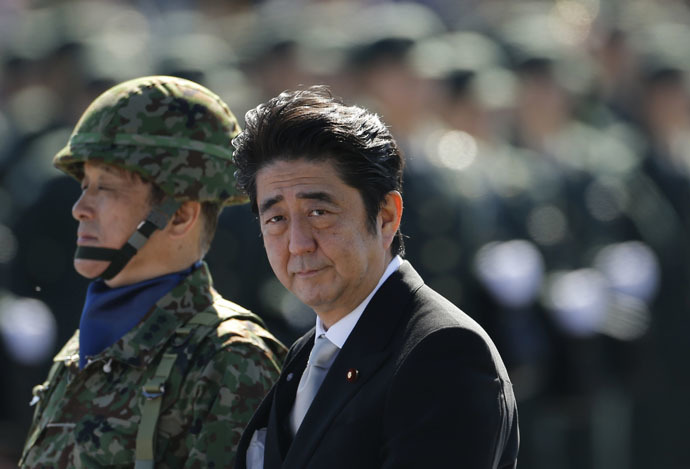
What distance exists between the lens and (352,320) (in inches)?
105

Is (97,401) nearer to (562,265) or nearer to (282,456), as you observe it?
(282,456)

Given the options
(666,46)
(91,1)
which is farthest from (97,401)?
(666,46)

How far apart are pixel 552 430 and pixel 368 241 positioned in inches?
210

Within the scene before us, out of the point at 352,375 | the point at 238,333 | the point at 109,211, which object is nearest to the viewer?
the point at 352,375

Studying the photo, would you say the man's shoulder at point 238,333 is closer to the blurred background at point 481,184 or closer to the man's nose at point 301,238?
the man's nose at point 301,238

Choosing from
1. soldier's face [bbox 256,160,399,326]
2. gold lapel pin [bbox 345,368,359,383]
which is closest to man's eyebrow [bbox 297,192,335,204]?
soldier's face [bbox 256,160,399,326]

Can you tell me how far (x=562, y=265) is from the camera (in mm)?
8156

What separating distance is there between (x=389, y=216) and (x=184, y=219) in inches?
32.4

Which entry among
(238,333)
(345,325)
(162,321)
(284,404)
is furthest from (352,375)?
(162,321)

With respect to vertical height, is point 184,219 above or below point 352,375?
above

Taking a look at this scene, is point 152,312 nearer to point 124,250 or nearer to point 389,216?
point 124,250

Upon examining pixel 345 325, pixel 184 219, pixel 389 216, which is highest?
pixel 389 216

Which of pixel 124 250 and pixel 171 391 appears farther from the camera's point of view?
pixel 124 250

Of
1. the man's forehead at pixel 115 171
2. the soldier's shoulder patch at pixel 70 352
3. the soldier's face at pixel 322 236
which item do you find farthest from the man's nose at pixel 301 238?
the soldier's shoulder patch at pixel 70 352
